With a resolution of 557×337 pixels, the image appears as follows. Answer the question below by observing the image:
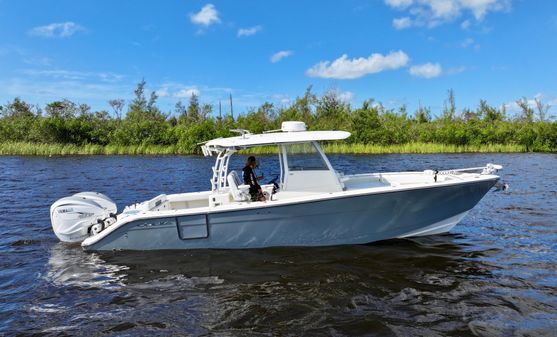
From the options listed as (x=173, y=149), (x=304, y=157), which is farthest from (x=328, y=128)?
(x=304, y=157)

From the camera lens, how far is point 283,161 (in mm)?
8602

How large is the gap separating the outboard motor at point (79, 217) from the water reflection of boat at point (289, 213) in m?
0.02

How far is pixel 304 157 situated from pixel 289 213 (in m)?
1.30

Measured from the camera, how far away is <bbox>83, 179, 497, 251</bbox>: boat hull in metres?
7.96

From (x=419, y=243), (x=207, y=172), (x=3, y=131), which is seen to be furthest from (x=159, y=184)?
(x=3, y=131)

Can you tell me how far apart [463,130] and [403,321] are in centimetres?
4168

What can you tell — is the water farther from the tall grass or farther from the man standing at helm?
the tall grass

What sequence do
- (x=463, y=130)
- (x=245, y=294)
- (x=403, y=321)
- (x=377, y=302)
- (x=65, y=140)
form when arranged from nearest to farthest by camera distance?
(x=403, y=321) < (x=377, y=302) < (x=245, y=294) < (x=463, y=130) < (x=65, y=140)

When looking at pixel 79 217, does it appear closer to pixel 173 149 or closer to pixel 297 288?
pixel 297 288

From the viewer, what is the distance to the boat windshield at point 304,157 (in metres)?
8.52

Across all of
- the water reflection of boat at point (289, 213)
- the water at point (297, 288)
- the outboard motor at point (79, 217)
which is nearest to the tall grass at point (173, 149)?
the water at point (297, 288)

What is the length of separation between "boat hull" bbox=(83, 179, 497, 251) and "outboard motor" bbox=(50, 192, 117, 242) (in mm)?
534

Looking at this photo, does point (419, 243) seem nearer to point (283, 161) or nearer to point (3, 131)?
point (283, 161)

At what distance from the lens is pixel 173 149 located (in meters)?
43.6
